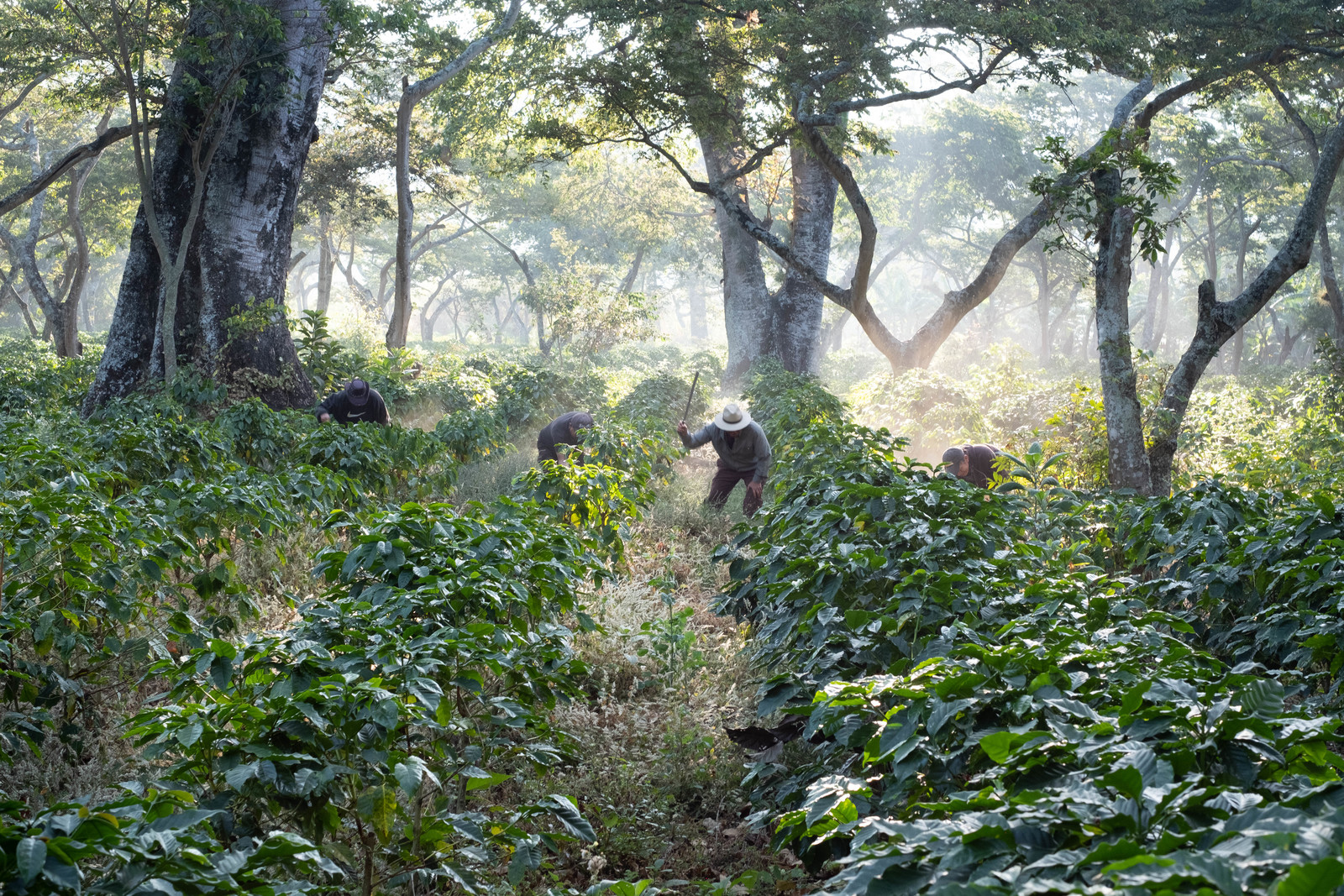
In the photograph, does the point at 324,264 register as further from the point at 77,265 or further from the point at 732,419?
the point at 732,419

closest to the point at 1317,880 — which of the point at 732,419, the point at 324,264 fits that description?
the point at 732,419

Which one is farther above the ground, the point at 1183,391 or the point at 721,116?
the point at 721,116

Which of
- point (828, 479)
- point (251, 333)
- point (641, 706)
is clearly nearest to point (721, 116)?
point (251, 333)

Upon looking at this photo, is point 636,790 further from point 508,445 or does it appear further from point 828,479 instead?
point 508,445

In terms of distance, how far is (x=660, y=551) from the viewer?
26.9ft

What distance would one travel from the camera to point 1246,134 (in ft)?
63.7

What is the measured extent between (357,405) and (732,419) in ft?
13.2

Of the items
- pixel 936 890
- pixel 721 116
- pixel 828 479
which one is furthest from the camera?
pixel 721 116

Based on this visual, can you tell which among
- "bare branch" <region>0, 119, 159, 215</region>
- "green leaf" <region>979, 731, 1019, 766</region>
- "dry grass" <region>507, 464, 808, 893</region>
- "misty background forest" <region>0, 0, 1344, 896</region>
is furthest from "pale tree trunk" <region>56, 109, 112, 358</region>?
"green leaf" <region>979, 731, 1019, 766</region>

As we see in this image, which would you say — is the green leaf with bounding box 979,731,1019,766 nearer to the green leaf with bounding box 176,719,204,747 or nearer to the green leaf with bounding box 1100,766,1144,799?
the green leaf with bounding box 1100,766,1144,799

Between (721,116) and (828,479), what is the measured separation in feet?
30.0

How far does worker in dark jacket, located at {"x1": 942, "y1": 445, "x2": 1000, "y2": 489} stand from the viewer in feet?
26.1

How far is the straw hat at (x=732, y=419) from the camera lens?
898 centimetres

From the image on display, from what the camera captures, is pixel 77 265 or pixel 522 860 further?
pixel 77 265
